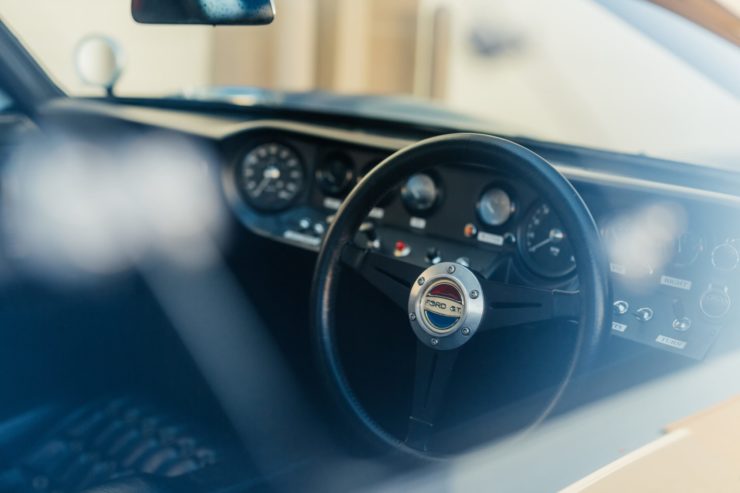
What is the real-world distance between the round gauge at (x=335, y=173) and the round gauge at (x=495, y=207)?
468 mm

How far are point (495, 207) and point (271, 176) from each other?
2.61 ft

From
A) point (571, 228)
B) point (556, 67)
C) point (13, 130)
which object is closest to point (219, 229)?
point (13, 130)

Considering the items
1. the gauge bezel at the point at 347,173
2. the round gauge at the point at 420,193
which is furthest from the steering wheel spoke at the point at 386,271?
the gauge bezel at the point at 347,173

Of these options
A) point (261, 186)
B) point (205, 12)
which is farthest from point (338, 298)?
point (205, 12)

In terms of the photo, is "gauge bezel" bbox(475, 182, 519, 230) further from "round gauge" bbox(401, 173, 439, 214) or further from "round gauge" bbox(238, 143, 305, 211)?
"round gauge" bbox(238, 143, 305, 211)

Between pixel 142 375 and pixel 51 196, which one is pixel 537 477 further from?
pixel 51 196

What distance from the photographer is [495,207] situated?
1856mm

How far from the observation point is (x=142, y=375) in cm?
240

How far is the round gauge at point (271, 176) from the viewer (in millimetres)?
2389

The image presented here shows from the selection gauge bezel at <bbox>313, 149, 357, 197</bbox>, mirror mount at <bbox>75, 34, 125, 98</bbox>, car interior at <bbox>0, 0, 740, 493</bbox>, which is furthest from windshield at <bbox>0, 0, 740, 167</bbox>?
gauge bezel at <bbox>313, 149, 357, 197</bbox>

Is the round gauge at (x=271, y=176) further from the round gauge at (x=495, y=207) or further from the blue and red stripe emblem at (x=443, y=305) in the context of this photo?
the blue and red stripe emblem at (x=443, y=305)

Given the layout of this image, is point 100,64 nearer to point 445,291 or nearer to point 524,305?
point 445,291

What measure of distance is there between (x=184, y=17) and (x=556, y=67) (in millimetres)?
5013

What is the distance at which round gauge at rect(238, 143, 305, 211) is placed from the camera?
2389 millimetres
